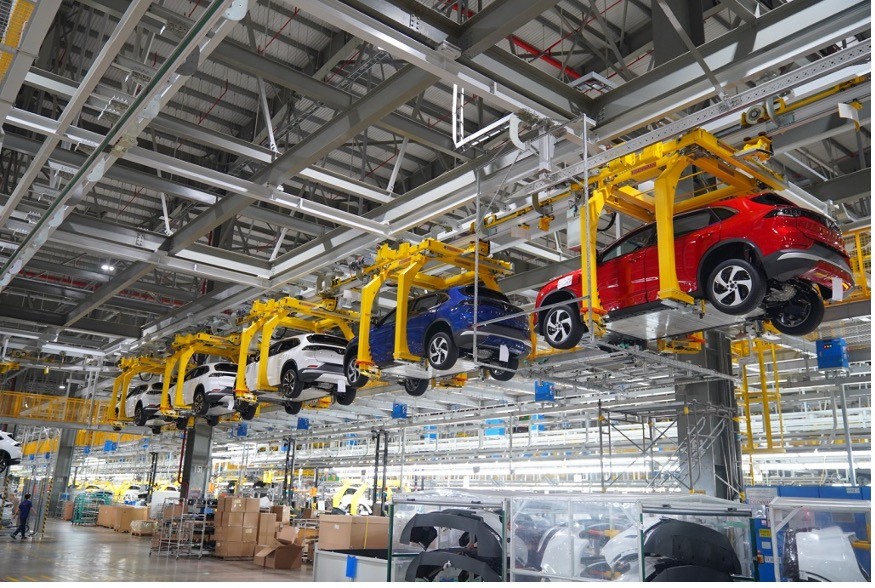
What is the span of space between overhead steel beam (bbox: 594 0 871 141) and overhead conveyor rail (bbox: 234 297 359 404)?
20.2 feet

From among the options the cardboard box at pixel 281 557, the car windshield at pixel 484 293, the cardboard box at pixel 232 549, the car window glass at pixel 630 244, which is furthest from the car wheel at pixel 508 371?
the cardboard box at pixel 232 549

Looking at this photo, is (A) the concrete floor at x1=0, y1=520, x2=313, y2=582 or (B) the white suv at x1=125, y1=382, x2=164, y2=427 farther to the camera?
(B) the white suv at x1=125, y1=382, x2=164, y2=427

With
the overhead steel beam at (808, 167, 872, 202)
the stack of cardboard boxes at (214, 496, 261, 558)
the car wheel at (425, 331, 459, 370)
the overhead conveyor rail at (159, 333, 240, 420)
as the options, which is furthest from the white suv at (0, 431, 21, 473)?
the overhead steel beam at (808, 167, 872, 202)

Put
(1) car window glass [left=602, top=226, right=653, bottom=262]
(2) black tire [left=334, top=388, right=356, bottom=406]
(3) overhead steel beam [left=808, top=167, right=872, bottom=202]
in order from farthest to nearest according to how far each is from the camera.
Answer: (2) black tire [left=334, top=388, right=356, bottom=406]
(3) overhead steel beam [left=808, top=167, right=872, bottom=202]
(1) car window glass [left=602, top=226, right=653, bottom=262]

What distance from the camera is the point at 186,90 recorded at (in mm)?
11453

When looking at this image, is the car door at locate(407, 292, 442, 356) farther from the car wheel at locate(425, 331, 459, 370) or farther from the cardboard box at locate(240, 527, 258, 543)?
the cardboard box at locate(240, 527, 258, 543)

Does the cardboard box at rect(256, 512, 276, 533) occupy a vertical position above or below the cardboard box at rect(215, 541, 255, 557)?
above

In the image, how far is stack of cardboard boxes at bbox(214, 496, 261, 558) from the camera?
59.9 ft

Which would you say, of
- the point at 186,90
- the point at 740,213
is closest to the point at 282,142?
the point at 186,90

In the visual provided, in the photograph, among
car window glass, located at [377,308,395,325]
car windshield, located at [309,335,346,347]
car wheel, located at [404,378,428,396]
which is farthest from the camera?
car windshield, located at [309,335,346,347]

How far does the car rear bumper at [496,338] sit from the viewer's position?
8.23 meters

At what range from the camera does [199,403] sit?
14.9m

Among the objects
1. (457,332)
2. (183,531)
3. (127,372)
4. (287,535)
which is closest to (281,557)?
(287,535)

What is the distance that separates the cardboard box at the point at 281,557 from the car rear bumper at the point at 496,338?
10.5 m
